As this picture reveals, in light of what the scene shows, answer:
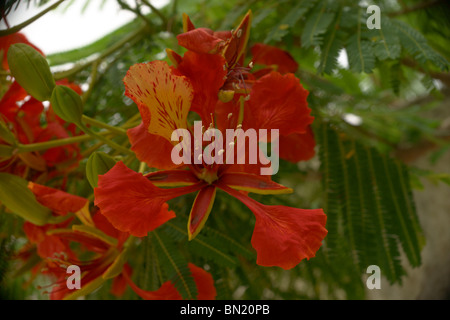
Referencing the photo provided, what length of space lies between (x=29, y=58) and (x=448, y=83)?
148cm

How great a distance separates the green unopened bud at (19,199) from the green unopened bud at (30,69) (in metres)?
0.15

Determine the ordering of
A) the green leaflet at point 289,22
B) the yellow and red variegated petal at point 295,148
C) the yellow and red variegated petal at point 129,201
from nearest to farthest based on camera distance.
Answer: the yellow and red variegated petal at point 129,201, the yellow and red variegated petal at point 295,148, the green leaflet at point 289,22

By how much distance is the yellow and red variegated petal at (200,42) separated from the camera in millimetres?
611

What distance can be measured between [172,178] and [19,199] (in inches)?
10.6

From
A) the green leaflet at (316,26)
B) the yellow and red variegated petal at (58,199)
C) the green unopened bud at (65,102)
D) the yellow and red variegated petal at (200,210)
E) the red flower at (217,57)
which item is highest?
the green leaflet at (316,26)

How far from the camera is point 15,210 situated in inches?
27.4

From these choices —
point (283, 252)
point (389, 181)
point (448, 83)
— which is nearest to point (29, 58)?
point (283, 252)

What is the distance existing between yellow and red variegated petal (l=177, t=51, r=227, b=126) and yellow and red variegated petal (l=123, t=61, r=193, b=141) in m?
0.02

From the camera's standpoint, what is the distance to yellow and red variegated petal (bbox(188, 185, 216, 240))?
599 millimetres

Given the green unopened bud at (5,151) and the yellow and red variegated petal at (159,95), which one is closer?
the yellow and red variegated petal at (159,95)

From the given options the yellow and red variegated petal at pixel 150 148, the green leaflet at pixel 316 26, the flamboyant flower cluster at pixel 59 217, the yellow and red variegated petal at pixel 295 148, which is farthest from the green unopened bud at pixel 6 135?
the green leaflet at pixel 316 26

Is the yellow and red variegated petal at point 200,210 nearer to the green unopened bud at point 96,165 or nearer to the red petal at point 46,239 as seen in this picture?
the green unopened bud at point 96,165

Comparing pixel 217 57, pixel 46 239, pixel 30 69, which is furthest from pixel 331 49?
pixel 46 239

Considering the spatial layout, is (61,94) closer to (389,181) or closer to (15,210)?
(15,210)
